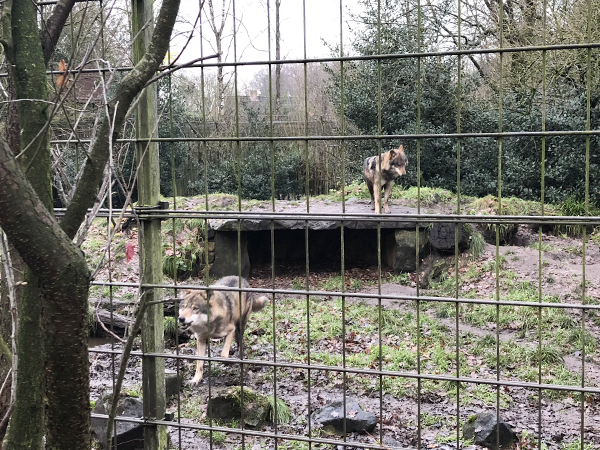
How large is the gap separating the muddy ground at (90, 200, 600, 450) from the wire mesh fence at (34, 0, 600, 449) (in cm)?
3

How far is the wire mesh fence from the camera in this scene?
3.33 meters

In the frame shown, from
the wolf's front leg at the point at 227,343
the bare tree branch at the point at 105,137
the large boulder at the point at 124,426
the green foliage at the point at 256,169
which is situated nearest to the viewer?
the bare tree branch at the point at 105,137

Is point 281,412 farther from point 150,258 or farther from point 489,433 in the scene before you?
point 150,258

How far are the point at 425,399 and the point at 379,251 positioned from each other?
307 centimetres

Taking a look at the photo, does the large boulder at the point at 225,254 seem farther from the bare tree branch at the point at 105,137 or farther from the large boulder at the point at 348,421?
the bare tree branch at the point at 105,137

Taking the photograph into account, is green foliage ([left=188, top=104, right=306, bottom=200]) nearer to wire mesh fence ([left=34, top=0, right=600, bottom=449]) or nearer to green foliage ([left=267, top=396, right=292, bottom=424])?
wire mesh fence ([left=34, top=0, right=600, bottom=449])

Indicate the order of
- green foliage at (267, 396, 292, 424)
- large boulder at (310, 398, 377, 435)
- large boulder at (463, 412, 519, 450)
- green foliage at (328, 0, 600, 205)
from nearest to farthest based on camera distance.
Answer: large boulder at (463, 412, 519, 450)
large boulder at (310, 398, 377, 435)
green foliage at (267, 396, 292, 424)
green foliage at (328, 0, 600, 205)

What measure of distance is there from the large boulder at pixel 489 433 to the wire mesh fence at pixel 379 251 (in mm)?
22

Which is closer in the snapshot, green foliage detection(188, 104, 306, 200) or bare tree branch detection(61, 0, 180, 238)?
bare tree branch detection(61, 0, 180, 238)

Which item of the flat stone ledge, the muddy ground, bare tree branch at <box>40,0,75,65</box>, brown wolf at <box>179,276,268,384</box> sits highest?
bare tree branch at <box>40,0,75,65</box>

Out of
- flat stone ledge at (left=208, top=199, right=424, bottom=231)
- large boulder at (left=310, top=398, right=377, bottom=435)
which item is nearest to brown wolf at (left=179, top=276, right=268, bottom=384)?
large boulder at (left=310, top=398, right=377, bottom=435)

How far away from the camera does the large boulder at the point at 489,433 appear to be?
452cm

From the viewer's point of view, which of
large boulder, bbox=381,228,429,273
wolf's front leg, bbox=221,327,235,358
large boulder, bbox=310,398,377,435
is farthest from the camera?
large boulder, bbox=381,228,429,273

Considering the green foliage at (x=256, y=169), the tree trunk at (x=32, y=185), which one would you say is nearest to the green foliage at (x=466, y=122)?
the green foliage at (x=256, y=169)
